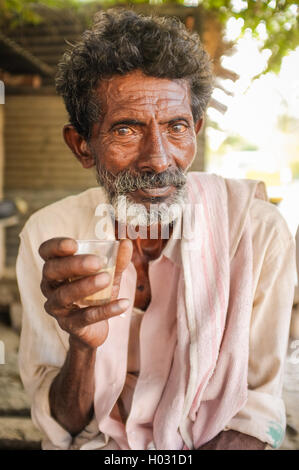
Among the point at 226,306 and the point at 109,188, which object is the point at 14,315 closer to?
the point at 109,188

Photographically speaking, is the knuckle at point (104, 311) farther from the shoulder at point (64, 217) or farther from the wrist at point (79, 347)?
the shoulder at point (64, 217)

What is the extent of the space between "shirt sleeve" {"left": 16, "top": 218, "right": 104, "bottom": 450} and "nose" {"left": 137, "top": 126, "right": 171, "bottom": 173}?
0.38m

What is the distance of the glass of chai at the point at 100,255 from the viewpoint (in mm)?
708

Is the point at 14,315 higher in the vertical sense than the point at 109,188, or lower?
lower

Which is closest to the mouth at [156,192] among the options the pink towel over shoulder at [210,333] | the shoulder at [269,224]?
the pink towel over shoulder at [210,333]

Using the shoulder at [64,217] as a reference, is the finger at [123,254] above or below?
below

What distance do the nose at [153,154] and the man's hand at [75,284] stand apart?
0.70ft

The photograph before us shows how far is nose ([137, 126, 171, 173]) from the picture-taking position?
87cm

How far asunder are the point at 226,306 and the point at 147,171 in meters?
0.36

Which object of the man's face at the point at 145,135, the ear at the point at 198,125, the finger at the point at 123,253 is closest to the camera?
the finger at the point at 123,253
